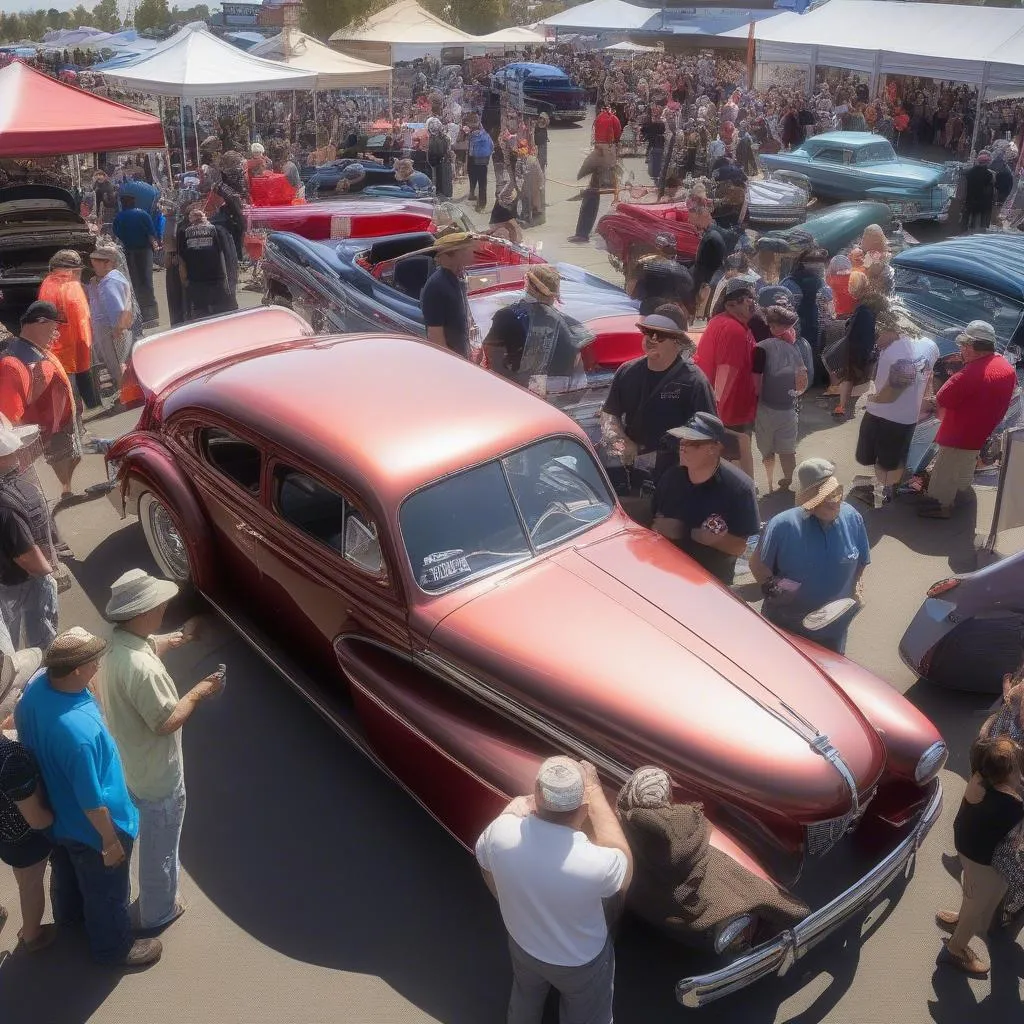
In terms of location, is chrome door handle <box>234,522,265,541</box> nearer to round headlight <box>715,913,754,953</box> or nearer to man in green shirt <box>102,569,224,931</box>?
man in green shirt <box>102,569,224,931</box>

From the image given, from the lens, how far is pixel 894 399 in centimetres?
742

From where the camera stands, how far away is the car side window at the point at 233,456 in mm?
5305

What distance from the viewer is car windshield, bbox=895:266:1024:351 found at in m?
9.20

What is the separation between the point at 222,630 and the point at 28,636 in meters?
1.14

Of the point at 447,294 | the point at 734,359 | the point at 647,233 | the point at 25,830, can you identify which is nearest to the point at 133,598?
the point at 25,830

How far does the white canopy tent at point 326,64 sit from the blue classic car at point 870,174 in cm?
747

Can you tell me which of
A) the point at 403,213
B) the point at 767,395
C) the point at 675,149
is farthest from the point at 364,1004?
the point at 675,149

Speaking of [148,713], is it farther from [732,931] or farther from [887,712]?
[887,712]

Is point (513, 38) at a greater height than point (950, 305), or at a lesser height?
greater

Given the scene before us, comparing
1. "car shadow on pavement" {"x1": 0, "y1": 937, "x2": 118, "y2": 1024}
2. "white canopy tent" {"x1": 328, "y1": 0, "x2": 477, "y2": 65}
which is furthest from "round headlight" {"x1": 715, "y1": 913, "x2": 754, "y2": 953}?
"white canopy tent" {"x1": 328, "y1": 0, "x2": 477, "y2": 65}

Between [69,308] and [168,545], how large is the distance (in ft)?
9.10

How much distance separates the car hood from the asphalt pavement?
0.78m

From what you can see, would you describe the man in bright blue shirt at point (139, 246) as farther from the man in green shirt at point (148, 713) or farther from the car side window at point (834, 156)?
the car side window at point (834, 156)

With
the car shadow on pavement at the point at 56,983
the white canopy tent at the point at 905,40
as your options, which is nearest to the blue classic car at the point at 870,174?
the white canopy tent at the point at 905,40
